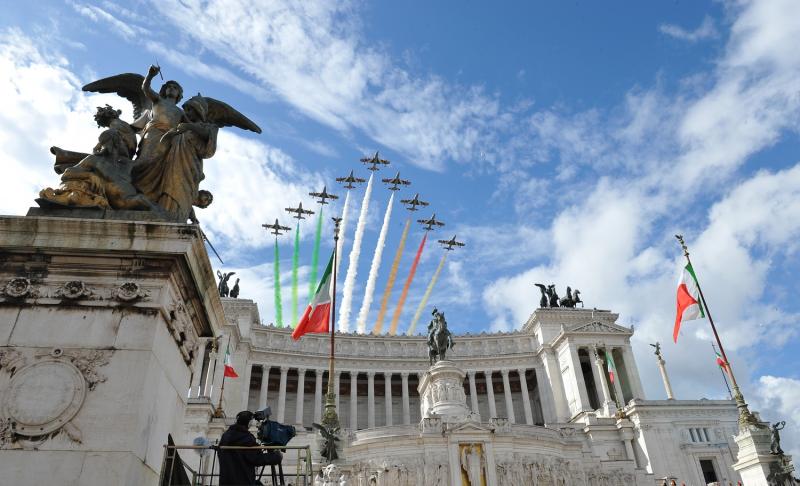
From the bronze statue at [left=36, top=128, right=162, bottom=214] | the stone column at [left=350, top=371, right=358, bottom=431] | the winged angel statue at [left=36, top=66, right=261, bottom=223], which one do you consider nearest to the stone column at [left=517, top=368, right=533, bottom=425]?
the stone column at [left=350, top=371, right=358, bottom=431]

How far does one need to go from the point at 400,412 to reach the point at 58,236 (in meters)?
68.9

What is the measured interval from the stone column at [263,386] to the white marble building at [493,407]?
10.2 inches

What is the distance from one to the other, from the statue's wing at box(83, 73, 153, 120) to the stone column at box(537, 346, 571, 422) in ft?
211

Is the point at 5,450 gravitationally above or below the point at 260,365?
below

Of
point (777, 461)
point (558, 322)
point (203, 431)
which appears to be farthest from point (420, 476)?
point (558, 322)

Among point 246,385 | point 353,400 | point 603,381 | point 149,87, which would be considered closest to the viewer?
point 149,87

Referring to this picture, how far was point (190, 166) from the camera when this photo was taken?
8.27 m

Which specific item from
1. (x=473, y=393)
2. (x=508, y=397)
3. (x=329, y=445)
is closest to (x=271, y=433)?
(x=329, y=445)

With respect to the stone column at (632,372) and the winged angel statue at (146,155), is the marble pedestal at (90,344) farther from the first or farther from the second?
the stone column at (632,372)

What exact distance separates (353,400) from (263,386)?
11.6m

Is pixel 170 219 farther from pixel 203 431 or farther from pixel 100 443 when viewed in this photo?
pixel 203 431

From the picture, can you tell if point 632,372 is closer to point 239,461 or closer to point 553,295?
point 553,295

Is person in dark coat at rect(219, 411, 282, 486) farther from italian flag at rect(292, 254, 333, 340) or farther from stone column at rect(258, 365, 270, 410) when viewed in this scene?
stone column at rect(258, 365, 270, 410)

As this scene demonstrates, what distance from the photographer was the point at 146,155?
8.18 m
